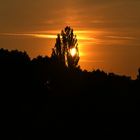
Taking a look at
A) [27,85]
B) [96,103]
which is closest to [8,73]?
[27,85]

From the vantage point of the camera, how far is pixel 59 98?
58531 millimetres

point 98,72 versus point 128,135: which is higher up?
point 98,72

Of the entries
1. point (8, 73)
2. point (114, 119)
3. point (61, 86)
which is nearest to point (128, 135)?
point (114, 119)

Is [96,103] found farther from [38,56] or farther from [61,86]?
[38,56]

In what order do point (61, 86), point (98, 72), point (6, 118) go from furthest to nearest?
point (98, 72), point (61, 86), point (6, 118)

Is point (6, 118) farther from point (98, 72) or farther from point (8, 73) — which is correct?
point (98, 72)

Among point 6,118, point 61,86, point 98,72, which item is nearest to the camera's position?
point 6,118

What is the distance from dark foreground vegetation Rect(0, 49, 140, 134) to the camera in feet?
186

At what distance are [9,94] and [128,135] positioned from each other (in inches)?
375

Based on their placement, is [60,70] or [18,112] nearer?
[18,112]

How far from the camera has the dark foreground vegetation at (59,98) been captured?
56.7m

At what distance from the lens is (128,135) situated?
194 ft

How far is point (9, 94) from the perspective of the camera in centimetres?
5716

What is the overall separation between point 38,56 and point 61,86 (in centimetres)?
438
